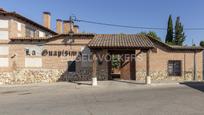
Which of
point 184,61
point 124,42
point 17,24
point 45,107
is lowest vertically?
point 45,107

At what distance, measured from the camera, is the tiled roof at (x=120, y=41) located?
867 inches

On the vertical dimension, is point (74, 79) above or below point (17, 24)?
below

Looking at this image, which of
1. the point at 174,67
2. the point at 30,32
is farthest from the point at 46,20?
the point at 174,67

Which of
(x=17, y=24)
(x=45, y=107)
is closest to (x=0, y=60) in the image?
(x=17, y=24)

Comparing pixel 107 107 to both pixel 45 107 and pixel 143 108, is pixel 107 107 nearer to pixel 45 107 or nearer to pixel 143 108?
pixel 143 108

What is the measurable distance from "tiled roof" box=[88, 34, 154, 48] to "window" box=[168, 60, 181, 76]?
347 cm

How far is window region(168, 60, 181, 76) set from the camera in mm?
25828

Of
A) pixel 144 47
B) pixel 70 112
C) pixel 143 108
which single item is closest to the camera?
A: pixel 70 112

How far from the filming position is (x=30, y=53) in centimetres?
2547

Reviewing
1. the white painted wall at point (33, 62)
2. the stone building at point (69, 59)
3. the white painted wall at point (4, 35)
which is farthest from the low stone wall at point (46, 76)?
the white painted wall at point (4, 35)

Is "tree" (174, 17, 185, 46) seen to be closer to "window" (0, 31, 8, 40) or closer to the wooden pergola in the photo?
the wooden pergola

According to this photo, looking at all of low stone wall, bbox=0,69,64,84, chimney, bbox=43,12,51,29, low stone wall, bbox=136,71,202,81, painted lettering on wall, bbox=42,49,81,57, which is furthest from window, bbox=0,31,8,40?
low stone wall, bbox=136,71,202,81

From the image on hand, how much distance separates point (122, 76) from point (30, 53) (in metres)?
9.16

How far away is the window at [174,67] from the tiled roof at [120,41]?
11.4ft
